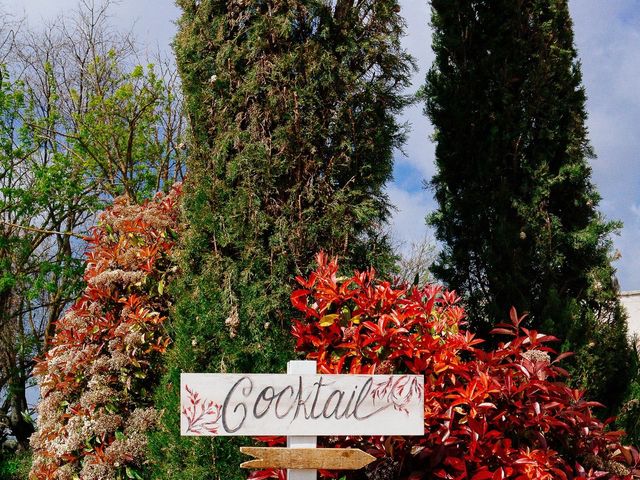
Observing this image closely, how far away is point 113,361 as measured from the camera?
4387mm

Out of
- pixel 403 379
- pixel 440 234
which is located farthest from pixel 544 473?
pixel 440 234

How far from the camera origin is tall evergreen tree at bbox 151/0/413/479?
11.8ft

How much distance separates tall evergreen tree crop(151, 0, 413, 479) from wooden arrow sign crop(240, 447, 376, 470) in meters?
0.89

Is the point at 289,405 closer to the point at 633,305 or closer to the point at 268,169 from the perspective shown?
the point at 268,169

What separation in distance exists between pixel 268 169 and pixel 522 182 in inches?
90.4

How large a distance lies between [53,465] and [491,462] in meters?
3.13

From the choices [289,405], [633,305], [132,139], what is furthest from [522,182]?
[633,305]

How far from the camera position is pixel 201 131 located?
391 cm

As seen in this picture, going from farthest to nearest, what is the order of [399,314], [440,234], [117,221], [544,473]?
[440,234] < [117,221] < [399,314] < [544,473]

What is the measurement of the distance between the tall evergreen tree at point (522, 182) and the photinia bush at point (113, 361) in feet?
7.35

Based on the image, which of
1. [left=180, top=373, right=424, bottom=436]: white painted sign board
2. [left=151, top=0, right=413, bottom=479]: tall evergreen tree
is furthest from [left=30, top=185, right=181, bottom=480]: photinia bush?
[left=180, top=373, right=424, bottom=436]: white painted sign board

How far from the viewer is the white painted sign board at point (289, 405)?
2641mm

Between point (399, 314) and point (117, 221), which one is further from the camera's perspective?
point (117, 221)

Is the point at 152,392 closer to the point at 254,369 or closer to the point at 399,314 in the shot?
the point at 254,369
